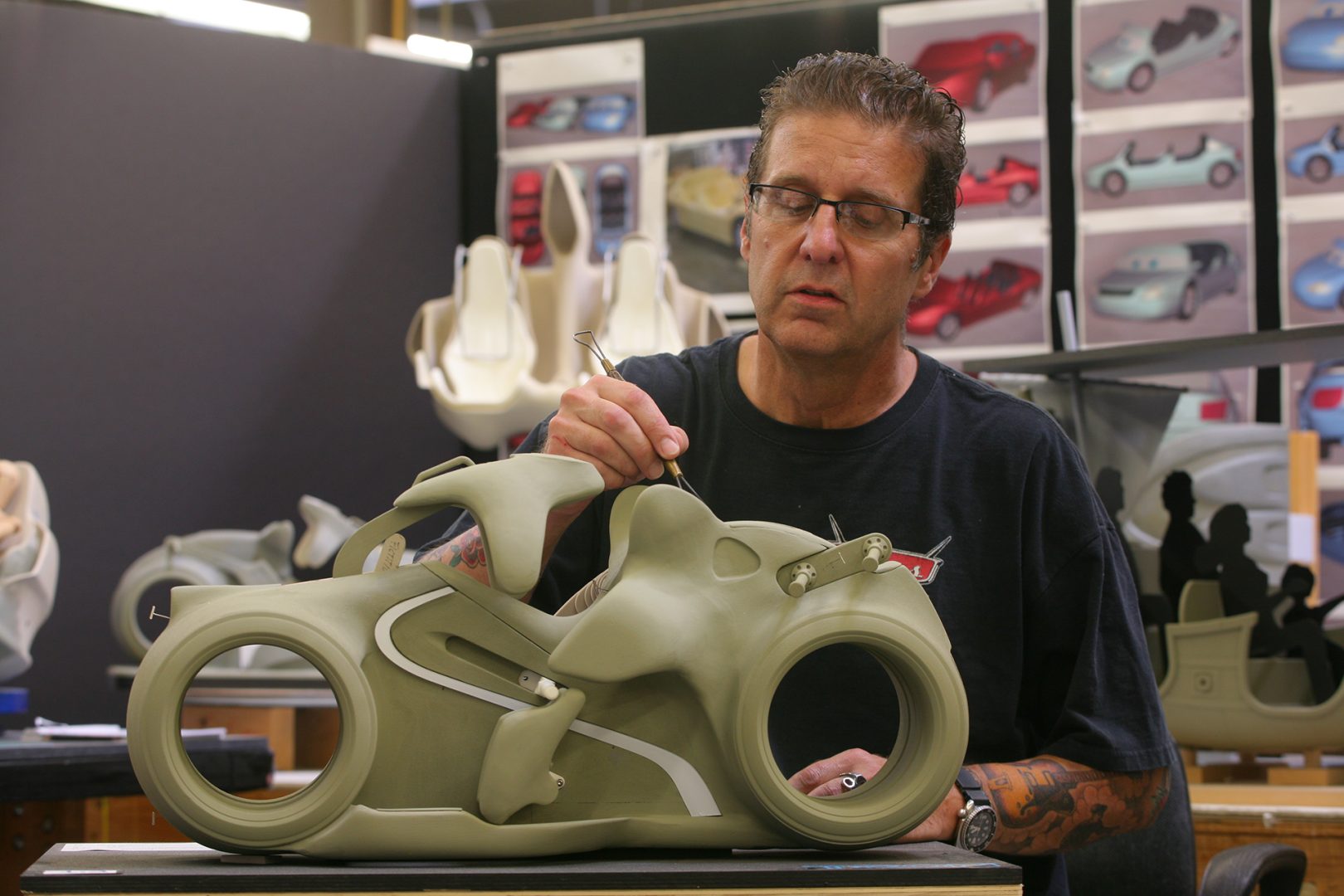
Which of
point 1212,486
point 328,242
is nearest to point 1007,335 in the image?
point 1212,486

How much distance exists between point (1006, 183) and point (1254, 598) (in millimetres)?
1044

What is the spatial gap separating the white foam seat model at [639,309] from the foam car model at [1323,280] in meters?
1.14

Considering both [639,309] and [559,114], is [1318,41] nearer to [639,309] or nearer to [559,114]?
[639,309]

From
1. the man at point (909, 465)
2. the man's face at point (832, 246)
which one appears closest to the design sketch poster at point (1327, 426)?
the man at point (909, 465)

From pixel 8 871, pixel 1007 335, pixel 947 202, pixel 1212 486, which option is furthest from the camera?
pixel 1007 335

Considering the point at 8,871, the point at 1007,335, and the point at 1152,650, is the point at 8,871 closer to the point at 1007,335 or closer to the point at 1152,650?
the point at 1152,650

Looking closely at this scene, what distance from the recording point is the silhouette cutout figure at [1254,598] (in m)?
2.13

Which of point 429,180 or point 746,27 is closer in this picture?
point 746,27

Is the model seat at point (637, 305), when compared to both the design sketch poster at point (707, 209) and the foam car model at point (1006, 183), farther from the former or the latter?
the foam car model at point (1006, 183)

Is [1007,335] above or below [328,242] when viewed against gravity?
below

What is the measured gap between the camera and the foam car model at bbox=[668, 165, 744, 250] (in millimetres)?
3049

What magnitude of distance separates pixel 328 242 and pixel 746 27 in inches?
38.7

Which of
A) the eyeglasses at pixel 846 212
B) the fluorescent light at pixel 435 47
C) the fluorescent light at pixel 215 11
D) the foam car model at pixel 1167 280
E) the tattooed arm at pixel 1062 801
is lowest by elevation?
the tattooed arm at pixel 1062 801

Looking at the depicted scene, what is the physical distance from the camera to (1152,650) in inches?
87.7
